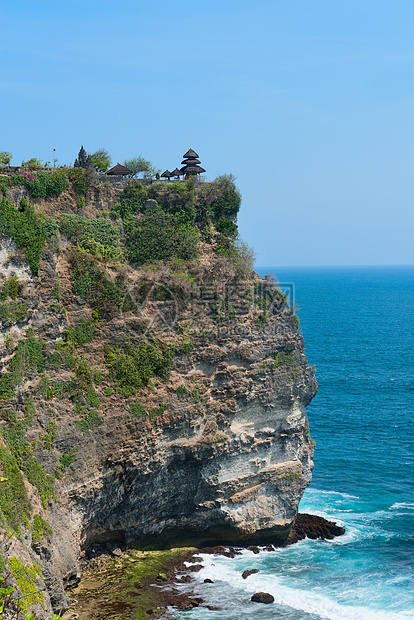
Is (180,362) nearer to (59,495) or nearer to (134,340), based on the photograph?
(134,340)

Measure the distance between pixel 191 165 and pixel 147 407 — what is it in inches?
849

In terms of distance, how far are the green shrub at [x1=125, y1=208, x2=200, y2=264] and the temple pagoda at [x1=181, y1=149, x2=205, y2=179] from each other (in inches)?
239

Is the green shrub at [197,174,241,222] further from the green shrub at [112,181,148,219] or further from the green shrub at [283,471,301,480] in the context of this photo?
the green shrub at [283,471,301,480]

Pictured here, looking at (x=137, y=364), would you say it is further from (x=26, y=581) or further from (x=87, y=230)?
(x=26, y=581)

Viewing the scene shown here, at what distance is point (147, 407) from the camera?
39125 millimetres

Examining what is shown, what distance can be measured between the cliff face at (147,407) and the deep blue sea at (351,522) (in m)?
4.12

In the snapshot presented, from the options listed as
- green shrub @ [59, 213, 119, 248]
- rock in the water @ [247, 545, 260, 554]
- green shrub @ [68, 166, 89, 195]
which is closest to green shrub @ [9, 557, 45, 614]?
rock in the water @ [247, 545, 260, 554]

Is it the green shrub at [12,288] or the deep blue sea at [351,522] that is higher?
the green shrub at [12,288]

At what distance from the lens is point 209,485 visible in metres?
42.2

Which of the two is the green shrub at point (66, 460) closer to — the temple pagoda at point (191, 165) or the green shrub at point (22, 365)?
the green shrub at point (22, 365)

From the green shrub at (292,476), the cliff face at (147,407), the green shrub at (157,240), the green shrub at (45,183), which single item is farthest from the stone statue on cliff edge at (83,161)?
the green shrub at (292,476)

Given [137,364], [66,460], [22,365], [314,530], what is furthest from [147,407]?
[314,530]

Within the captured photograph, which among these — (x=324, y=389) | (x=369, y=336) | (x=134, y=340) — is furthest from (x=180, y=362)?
(x=369, y=336)

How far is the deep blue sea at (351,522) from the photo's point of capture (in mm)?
37656
